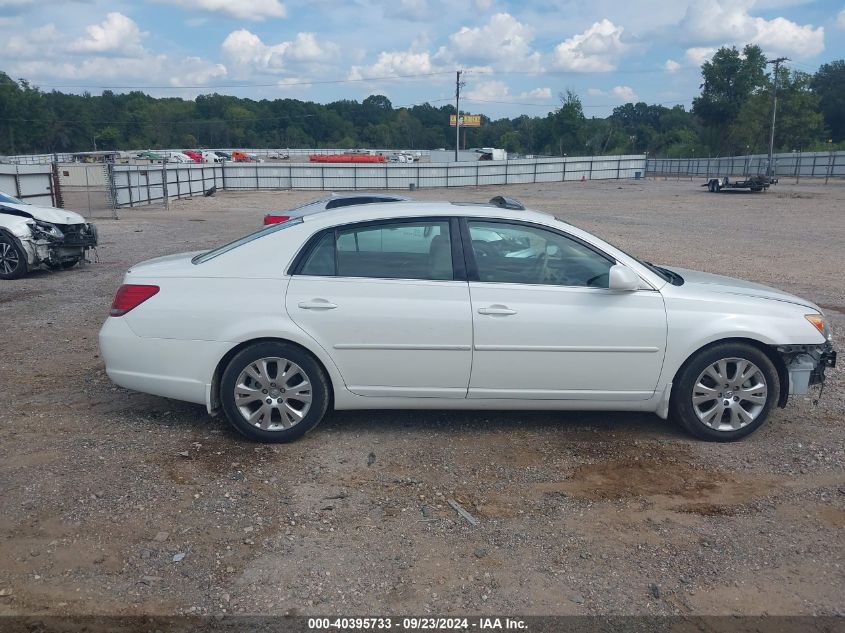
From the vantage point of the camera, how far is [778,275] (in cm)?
1225

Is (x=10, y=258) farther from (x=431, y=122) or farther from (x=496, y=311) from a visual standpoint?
(x=431, y=122)

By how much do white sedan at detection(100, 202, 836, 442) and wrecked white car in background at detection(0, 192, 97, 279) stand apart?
25.9ft

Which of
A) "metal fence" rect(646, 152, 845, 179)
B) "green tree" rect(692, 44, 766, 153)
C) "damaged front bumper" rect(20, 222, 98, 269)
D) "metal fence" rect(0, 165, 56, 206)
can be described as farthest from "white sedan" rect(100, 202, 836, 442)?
"green tree" rect(692, 44, 766, 153)

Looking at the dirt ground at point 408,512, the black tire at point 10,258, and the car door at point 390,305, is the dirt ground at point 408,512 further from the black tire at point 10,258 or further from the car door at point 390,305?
the black tire at point 10,258

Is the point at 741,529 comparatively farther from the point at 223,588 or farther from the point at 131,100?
the point at 131,100

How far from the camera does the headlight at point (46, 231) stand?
11836mm

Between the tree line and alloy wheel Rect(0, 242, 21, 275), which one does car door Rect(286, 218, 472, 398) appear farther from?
the tree line

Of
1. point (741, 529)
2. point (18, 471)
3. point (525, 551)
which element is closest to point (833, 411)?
point (741, 529)

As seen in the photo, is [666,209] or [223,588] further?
[666,209]

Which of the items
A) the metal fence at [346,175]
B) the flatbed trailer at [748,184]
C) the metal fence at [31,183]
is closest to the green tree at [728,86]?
the metal fence at [346,175]

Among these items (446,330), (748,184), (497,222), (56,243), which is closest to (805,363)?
(497,222)

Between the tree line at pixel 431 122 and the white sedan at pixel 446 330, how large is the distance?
238 feet

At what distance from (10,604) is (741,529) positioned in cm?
358

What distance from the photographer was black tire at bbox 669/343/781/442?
4.87 metres
